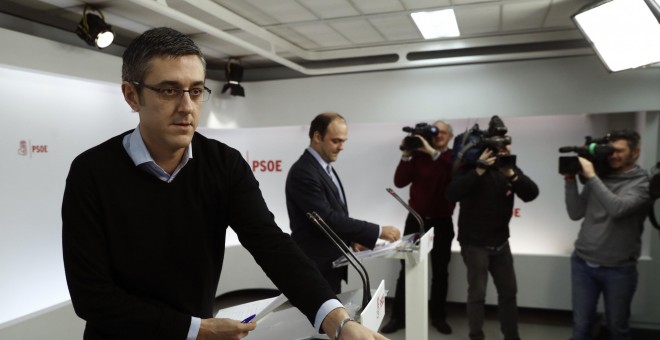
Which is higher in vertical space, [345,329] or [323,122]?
[323,122]

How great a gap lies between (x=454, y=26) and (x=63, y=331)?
3.46 m

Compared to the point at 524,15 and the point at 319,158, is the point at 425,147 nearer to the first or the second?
the point at 524,15

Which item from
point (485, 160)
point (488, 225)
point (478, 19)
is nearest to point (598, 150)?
point (485, 160)

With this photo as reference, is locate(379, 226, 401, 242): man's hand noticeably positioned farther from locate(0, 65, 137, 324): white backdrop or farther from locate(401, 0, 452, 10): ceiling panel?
locate(0, 65, 137, 324): white backdrop

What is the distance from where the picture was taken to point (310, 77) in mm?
4422

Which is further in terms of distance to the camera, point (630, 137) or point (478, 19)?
point (478, 19)

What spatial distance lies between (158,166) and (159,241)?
0.17 m

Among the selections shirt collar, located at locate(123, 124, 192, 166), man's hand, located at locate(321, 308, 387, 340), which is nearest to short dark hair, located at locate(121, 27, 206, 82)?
shirt collar, located at locate(123, 124, 192, 166)

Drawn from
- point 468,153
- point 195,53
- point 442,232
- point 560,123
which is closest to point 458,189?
point 468,153

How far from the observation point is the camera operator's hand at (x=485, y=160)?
2934 millimetres

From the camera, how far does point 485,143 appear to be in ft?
9.66

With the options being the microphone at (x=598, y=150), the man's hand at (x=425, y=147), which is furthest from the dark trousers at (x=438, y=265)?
the microphone at (x=598, y=150)

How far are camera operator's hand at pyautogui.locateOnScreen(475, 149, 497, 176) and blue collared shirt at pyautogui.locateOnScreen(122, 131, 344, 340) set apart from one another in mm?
2186

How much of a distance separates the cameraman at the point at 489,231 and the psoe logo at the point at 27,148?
282cm
